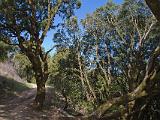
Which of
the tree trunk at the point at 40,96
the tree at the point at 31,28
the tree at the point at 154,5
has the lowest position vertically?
the tree trunk at the point at 40,96

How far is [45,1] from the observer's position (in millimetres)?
25750

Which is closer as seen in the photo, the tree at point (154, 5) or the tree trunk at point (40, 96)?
the tree at point (154, 5)

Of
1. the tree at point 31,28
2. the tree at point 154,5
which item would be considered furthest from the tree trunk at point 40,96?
the tree at point 154,5

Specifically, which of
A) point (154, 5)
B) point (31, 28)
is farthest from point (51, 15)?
point (154, 5)

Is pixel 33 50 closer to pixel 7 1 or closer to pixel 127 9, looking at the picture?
pixel 7 1

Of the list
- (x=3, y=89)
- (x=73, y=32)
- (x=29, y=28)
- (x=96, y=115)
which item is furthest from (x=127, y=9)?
(x=96, y=115)

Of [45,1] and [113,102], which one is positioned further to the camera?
[45,1]

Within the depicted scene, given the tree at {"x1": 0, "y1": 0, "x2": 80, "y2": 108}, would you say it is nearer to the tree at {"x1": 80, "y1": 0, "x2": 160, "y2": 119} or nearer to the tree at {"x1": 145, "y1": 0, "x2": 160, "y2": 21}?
the tree at {"x1": 80, "y1": 0, "x2": 160, "y2": 119}

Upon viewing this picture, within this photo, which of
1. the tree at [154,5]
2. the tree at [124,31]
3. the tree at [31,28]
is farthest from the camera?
the tree at [124,31]

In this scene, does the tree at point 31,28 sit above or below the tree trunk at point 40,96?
above

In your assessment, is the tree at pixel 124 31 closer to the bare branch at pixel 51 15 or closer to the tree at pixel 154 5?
the bare branch at pixel 51 15

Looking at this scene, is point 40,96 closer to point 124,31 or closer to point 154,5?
point 124,31

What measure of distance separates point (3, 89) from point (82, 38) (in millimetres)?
9938

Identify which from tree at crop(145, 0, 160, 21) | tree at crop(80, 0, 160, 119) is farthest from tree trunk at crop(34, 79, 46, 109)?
tree at crop(145, 0, 160, 21)
